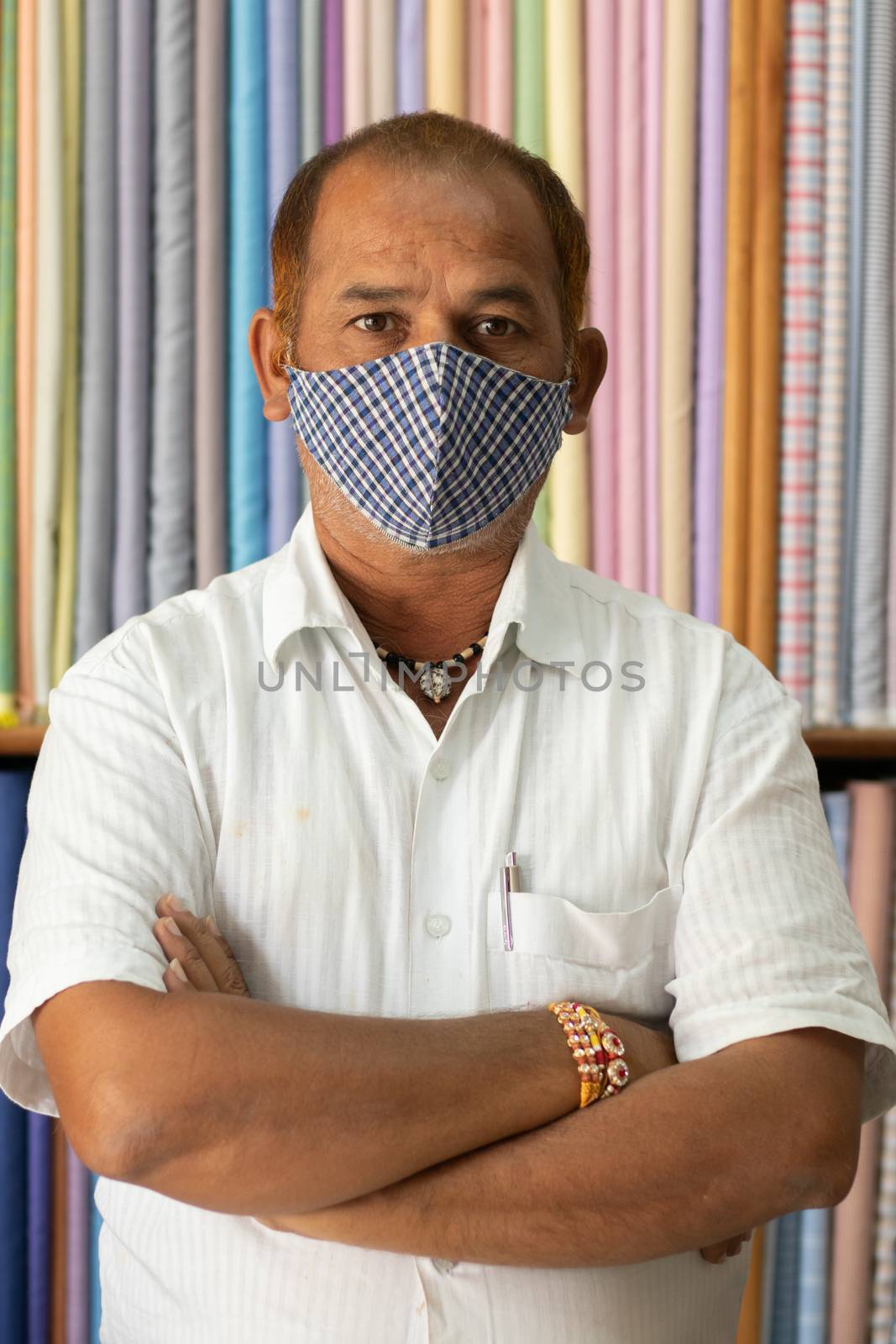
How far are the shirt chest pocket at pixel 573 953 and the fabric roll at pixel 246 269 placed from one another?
742mm

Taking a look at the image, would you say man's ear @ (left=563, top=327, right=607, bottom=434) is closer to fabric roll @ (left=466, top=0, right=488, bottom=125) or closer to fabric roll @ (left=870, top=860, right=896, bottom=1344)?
fabric roll @ (left=466, top=0, right=488, bottom=125)

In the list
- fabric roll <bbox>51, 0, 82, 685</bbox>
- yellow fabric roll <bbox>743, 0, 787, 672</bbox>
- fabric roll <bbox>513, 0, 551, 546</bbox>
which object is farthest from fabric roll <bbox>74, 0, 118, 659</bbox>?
yellow fabric roll <bbox>743, 0, 787, 672</bbox>

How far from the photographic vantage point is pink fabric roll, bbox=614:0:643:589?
183 centimetres

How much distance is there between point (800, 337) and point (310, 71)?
0.75 meters

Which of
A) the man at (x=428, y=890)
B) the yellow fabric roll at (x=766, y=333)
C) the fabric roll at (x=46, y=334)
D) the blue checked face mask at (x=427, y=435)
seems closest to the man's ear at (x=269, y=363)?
the man at (x=428, y=890)

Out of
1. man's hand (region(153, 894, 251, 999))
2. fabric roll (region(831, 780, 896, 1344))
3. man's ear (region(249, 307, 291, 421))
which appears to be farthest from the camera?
fabric roll (region(831, 780, 896, 1344))

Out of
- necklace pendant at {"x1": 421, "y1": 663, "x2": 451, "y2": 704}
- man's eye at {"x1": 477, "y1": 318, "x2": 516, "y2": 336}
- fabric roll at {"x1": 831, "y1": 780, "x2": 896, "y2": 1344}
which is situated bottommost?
fabric roll at {"x1": 831, "y1": 780, "x2": 896, "y2": 1344}

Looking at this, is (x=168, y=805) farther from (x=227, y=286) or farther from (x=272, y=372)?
(x=227, y=286)

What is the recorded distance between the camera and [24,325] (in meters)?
1.80

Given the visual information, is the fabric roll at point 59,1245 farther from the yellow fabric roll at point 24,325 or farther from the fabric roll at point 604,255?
the fabric roll at point 604,255

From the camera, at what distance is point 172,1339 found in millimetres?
1238

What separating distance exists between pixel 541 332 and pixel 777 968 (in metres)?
0.69

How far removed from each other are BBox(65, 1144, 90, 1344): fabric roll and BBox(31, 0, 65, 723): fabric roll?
0.64m

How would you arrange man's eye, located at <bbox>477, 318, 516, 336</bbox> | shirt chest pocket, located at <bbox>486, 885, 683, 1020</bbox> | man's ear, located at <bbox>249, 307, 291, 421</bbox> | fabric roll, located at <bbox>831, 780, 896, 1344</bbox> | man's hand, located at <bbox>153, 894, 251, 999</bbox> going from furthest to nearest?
1. fabric roll, located at <bbox>831, 780, 896, 1344</bbox>
2. man's ear, located at <bbox>249, 307, 291, 421</bbox>
3. man's eye, located at <bbox>477, 318, 516, 336</bbox>
4. shirt chest pocket, located at <bbox>486, 885, 683, 1020</bbox>
5. man's hand, located at <bbox>153, 894, 251, 999</bbox>
